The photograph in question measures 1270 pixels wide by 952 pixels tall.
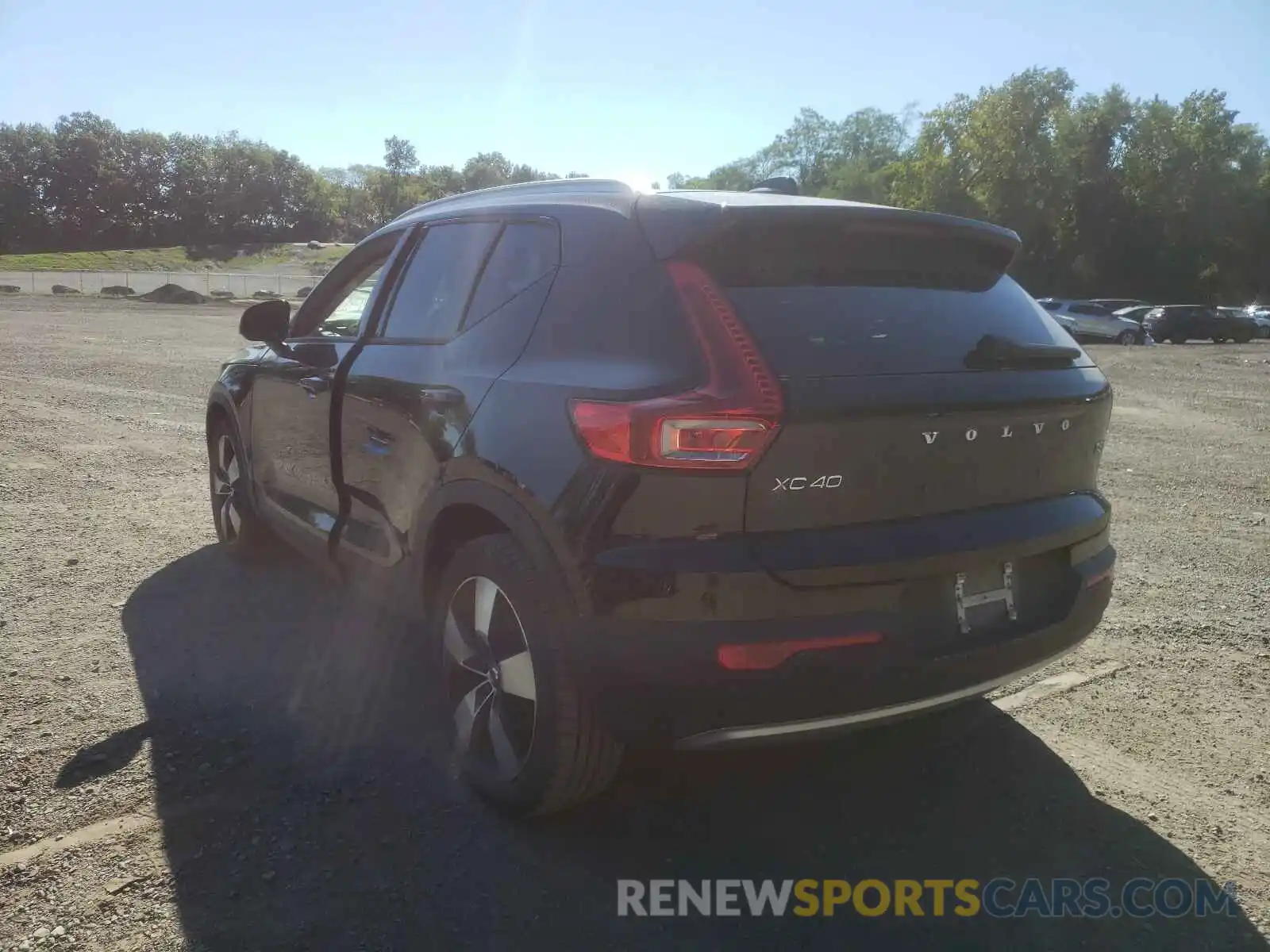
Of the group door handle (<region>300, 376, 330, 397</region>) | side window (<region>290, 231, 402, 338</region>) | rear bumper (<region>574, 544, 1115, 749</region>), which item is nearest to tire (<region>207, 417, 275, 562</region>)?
side window (<region>290, 231, 402, 338</region>)

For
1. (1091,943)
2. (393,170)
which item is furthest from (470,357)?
(393,170)

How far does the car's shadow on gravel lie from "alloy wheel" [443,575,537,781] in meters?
0.19

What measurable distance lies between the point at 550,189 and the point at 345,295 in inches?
62.8

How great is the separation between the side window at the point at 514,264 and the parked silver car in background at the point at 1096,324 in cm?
3656

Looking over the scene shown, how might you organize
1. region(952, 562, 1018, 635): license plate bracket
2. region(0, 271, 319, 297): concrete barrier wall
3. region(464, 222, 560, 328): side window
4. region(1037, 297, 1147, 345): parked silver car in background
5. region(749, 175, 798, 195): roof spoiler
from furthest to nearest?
region(0, 271, 319, 297): concrete barrier wall < region(1037, 297, 1147, 345): parked silver car in background < region(749, 175, 798, 195): roof spoiler < region(464, 222, 560, 328): side window < region(952, 562, 1018, 635): license plate bracket

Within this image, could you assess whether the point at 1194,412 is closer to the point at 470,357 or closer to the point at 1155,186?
the point at 470,357

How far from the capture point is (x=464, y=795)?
10.4 ft

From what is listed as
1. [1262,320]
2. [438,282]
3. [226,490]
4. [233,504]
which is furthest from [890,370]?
[1262,320]

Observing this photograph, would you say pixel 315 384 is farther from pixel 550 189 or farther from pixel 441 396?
pixel 550 189

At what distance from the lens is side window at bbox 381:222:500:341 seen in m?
3.50

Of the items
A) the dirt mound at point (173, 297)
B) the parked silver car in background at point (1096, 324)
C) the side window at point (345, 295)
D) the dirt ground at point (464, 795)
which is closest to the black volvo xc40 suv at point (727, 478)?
the dirt ground at point (464, 795)

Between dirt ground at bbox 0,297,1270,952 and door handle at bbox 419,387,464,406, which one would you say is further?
door handle at bbox 419,387,464,406

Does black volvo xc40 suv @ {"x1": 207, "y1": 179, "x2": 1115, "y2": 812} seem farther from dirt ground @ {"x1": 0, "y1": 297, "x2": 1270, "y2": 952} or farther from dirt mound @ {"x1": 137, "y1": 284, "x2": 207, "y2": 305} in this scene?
dirt mound @ {"x1": 137, "y1": 284, "x2": 207, "y2": 305}

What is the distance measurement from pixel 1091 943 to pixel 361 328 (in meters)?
3.26
